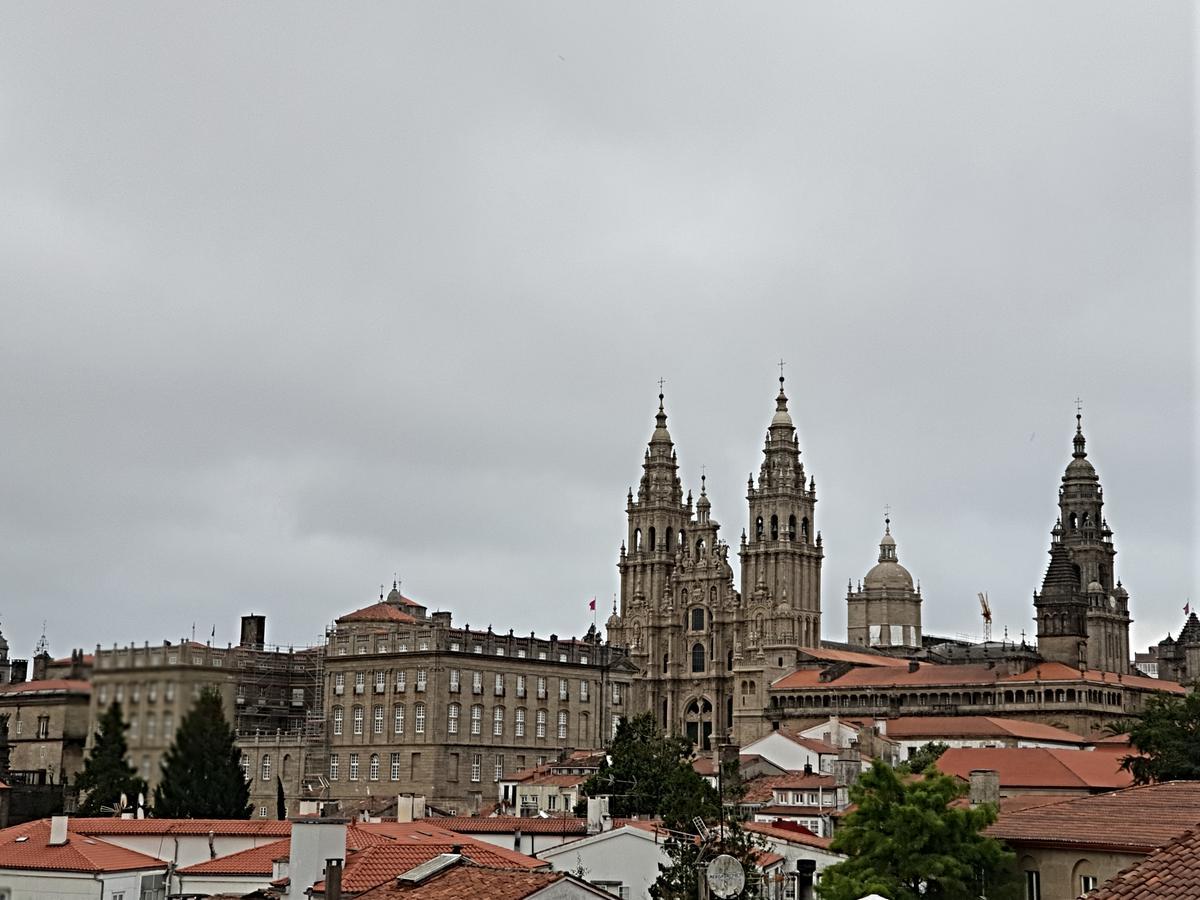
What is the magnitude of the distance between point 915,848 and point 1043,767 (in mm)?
52033

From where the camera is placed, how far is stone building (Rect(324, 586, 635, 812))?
113 meters

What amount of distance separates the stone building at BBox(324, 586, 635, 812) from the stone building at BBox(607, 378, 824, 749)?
3779 centimetres

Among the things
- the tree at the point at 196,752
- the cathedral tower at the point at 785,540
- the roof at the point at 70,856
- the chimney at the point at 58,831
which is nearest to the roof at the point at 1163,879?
the tree at the point at 196,752

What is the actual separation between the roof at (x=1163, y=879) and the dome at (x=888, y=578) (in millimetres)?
168398

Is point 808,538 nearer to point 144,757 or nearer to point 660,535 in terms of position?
point 660,535

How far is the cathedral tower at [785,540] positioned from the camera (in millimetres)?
168125

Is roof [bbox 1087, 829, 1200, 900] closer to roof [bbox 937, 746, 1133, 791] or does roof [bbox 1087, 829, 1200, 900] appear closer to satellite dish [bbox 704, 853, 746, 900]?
satellite dish [bbox 704, 853, 746, 900]

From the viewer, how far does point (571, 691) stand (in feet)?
404

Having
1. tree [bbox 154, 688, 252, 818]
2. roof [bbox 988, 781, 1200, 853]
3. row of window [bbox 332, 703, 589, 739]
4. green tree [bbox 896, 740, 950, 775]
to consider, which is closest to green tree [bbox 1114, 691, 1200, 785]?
green tree [bbox 896, 740, 950, 775]

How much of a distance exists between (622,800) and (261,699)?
48.9 meters

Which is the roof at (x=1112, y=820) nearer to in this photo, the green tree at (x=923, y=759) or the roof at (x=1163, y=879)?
the roof at (x=1163, y=879)

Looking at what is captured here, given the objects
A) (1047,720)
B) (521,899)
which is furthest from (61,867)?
(1047,720)

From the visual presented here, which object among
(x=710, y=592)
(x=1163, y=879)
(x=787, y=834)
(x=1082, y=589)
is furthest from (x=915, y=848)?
A: (x=1082, y=589)

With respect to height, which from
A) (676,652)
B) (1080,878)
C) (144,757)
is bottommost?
(1080,878)
